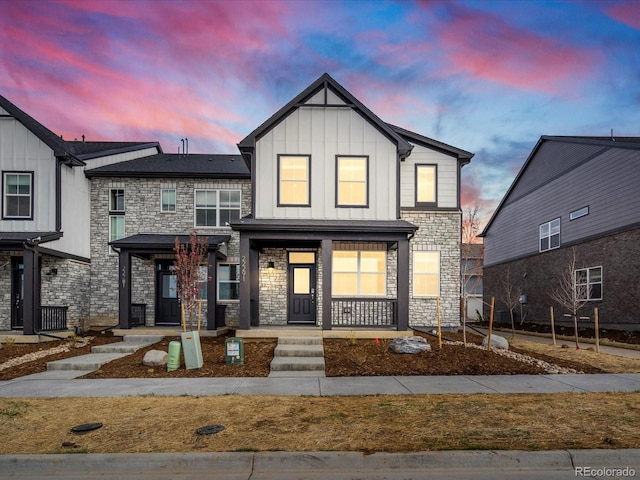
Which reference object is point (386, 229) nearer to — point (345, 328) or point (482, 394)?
point (345, 328)

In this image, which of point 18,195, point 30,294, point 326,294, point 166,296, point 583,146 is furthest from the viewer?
point 583,146

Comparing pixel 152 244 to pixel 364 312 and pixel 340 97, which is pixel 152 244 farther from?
pixel 340 97

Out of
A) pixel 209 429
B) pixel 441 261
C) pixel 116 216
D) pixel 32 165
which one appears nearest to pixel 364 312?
pixel 441 261

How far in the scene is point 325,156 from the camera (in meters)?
14.8

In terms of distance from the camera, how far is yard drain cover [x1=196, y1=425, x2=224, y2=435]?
537cm

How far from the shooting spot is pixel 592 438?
5219mm

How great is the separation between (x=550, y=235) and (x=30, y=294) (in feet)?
79.8

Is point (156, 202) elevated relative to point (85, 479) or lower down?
elevated

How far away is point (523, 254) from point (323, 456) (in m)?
24.9

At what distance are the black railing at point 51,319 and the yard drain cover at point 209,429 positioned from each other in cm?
1178

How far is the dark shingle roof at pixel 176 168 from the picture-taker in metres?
16.8

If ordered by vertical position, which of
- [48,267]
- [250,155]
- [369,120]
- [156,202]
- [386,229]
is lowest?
[48,267]

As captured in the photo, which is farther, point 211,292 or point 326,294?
point 211,292

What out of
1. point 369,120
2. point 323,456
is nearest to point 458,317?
point 369,120
